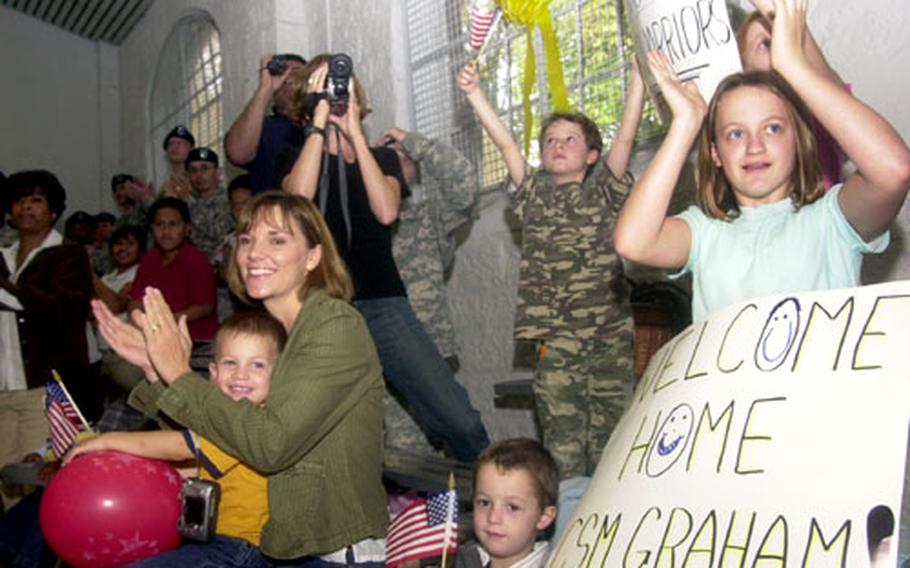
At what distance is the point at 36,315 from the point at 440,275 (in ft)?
6.06

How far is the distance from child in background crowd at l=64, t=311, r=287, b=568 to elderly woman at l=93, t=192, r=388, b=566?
9cm

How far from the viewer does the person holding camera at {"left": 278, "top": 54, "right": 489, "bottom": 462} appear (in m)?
2.87

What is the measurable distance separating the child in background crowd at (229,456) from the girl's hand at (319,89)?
78 centimetres

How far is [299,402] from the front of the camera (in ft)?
6.10

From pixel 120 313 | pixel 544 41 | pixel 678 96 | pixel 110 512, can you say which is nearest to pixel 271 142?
pixel 544 41

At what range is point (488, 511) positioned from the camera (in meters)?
2.17

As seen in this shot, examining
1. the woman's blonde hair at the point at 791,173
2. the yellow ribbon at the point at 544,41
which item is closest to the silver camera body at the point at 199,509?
the woman's blonde hair at the point at 791,173

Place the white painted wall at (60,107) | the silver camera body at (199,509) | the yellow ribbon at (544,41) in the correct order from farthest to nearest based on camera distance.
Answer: the white painted wall at (60,107)
the yellow ribbon at (544,41)
the silver camera body at (199,509)

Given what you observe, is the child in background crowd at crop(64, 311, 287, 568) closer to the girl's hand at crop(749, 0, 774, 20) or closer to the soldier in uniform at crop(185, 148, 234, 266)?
the girl's hand at crop(749, 0, 774, 20)

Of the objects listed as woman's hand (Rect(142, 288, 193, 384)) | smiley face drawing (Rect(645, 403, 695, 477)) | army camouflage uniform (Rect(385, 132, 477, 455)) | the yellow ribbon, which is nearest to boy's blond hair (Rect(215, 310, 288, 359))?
woman's hand (Rect(142, 288, 193, 384))

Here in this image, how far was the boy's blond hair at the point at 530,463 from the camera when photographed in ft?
7.19

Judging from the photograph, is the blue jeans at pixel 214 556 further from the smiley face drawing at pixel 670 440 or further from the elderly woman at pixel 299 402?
the smiley face drawing at pixel 670 440

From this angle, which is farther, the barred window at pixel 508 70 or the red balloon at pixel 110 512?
the barred window at pixel 508 70

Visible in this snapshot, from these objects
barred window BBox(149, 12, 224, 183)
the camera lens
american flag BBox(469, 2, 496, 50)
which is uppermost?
barred window BBox(149, 12, 224, 183)
